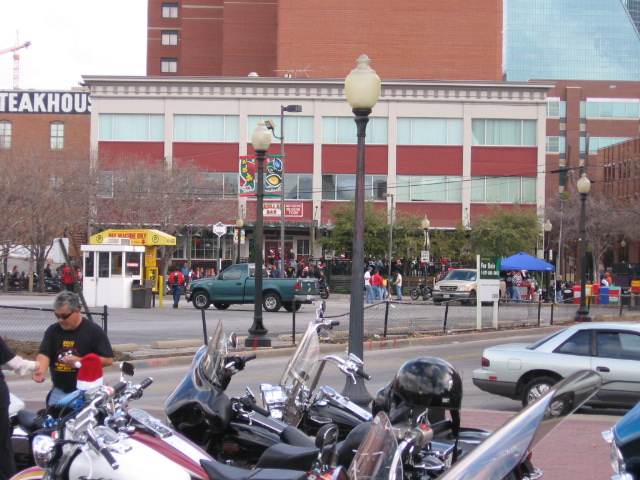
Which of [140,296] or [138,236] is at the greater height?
[138,236]

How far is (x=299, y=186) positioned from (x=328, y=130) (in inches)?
164

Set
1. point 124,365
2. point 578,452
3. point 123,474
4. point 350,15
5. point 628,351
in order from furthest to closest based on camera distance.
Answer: point 350,15 < point 628,351 < point 578,452 < point 124,365 < point 123,474

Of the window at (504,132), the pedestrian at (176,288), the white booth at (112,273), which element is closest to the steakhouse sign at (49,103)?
the window at (504,132)

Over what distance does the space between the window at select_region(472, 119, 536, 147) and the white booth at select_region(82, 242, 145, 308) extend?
29.2 m

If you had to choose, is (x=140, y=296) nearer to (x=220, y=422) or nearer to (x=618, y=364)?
(x=618, y=364)

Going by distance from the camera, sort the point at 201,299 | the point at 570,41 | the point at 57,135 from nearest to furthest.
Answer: the point at 201,299 < the point at 57,135 < the point at 570,41

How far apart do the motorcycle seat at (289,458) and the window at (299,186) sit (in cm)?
5269

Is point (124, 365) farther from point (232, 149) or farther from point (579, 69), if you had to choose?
point (579, 69)

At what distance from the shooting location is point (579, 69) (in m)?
150

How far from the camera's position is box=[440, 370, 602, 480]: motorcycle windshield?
3.02 meters

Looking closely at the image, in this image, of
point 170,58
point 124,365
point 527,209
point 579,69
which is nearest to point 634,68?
point 579,69

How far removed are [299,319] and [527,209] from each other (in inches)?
1220

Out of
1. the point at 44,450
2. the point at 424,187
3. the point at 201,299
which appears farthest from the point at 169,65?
the point at 44,450

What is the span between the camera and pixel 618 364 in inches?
473
